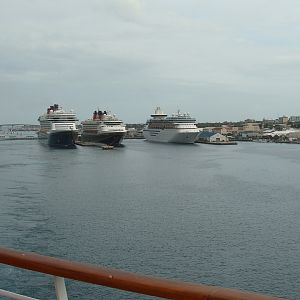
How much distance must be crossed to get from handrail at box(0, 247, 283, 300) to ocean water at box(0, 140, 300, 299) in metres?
5.19

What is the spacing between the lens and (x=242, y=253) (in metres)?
8.12

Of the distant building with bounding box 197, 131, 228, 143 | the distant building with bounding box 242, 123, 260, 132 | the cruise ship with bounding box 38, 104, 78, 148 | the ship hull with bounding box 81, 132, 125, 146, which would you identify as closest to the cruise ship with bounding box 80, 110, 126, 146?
the ship hull with bounding box 81, 132, 125, 146

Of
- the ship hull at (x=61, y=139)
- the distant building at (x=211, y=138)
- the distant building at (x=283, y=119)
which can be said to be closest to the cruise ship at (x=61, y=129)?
the ship hull at (x=61, y=139)

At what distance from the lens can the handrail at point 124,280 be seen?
0.72 meters

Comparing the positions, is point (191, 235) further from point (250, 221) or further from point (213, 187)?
point (213, 187)

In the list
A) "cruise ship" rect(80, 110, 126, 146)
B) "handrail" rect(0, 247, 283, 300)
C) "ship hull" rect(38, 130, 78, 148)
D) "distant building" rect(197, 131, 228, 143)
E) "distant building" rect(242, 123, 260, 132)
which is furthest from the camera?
"distant building" rect(242, 123, 260, 132)

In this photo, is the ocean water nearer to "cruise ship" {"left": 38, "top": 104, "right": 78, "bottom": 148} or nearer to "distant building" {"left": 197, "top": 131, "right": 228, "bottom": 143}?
"cruise ship" {"left": 38, "top": 104, "right": 78, "bottom": 148}

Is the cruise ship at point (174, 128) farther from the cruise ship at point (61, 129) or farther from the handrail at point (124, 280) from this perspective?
the handrail at point (124, 280)

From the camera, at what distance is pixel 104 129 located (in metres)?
48.2

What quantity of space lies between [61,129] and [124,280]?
45.2 m

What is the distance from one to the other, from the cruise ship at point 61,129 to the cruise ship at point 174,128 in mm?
12362

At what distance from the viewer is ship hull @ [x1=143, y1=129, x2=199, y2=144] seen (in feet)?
175

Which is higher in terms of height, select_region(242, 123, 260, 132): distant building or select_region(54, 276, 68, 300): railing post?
select_region(54, 276, 68, 300): railing post

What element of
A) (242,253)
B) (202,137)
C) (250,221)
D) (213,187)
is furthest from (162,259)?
(202,137)
